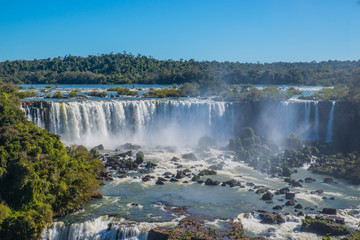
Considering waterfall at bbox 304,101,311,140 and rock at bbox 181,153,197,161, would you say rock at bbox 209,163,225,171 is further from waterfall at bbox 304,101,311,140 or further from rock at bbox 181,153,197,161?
waterfall at bbox 304,101,311,140

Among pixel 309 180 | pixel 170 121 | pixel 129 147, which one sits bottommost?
pixel 309 180

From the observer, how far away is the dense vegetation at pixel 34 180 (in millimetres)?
14250

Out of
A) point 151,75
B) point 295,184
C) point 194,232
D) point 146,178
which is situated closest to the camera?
point 194,232

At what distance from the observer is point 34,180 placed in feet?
49.4

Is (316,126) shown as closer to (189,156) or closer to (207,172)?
(189,156)

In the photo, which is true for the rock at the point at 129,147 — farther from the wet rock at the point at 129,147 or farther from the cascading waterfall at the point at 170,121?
the cascading waterfall at the point at 170,121

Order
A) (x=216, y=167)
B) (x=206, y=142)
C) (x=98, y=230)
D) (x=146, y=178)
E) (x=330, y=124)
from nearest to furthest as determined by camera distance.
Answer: (x=98, y=230) → (x=146, y=178) → (x=216, y=167) → (x=206, y=142) → (x=330, y=124)

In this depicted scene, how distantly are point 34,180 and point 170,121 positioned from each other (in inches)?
915

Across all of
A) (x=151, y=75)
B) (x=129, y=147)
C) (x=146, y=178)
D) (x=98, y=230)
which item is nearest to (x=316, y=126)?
(x=129, y=147)

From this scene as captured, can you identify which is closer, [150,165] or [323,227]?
[323,227]

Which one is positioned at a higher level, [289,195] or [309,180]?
[289,195]

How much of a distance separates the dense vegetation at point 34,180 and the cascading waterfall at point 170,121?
1267 cm

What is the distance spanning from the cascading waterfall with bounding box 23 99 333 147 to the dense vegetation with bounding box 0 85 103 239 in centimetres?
1267

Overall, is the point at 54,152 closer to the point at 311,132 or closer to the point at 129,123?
the point at 129,123
